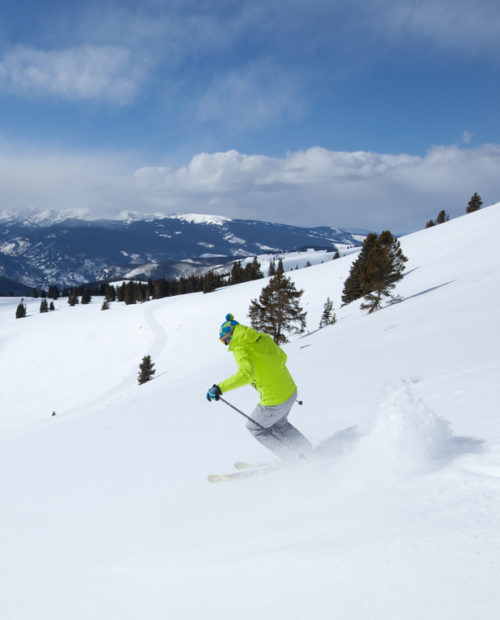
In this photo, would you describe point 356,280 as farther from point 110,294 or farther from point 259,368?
point 110,294

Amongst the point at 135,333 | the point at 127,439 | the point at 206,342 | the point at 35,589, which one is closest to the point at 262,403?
the point at 35,589

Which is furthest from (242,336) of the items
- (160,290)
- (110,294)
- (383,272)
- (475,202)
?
(110,294)

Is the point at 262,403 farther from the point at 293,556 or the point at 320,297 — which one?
the point at 320,297

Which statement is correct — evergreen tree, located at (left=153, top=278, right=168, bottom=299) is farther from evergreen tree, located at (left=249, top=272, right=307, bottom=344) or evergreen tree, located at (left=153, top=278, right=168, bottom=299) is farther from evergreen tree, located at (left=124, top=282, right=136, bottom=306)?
evergreen tree, located at (left=249, top=272, right=307, bottom=344)

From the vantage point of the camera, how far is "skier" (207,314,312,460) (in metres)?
5.66

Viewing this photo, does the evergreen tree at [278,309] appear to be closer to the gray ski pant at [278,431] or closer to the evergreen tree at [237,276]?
the gray ski pant at [278,431]

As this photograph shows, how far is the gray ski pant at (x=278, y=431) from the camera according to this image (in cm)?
581

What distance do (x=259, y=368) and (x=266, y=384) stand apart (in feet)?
0.92

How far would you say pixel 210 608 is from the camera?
2783 millimetres

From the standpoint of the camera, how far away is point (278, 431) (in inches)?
234

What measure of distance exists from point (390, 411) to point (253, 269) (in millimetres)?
111721

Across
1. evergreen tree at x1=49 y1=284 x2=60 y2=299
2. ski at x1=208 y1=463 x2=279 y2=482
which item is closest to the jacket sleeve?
ski at x1=208 y1=463 x2=279 y2=482

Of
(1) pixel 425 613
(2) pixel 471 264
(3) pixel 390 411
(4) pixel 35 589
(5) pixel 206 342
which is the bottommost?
(5) pixel 206 342

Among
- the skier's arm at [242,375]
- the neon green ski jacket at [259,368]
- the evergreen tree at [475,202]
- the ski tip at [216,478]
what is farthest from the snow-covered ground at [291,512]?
the evergreen tree at [475,202]
